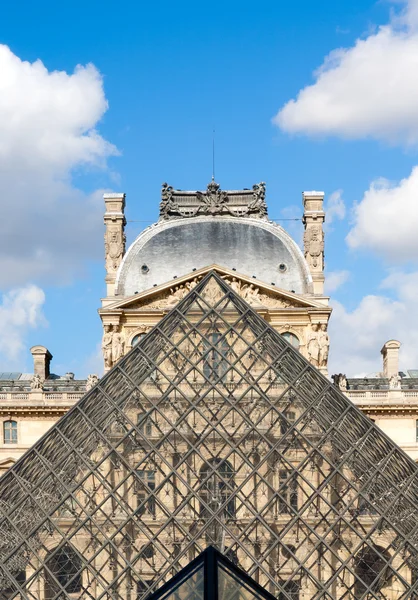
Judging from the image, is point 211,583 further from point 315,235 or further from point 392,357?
point 392,357

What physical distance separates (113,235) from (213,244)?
5130 millimetres

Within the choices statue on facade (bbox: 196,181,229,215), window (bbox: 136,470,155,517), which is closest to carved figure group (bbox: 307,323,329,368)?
statue on facade (bbox: 196,181,229,215)

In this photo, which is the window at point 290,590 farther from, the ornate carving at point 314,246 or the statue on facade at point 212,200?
the statue on facade at point 212,200

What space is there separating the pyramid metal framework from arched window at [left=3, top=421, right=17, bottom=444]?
2507cm

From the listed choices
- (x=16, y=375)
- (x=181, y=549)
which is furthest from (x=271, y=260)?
(x=181, y=549)

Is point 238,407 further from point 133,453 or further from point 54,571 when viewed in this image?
point 54,571

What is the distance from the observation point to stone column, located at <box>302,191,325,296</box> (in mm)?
54062

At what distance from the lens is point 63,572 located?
27.2 m

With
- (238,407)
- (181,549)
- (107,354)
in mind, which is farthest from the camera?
(107,354)

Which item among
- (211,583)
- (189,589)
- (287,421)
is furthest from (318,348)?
(211,583)

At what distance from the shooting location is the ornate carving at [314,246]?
54.3 metres

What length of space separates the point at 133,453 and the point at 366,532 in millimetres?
6208

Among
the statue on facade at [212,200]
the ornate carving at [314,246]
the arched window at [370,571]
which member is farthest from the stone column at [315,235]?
the arched window at [370,571]

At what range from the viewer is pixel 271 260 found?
54.1 m
